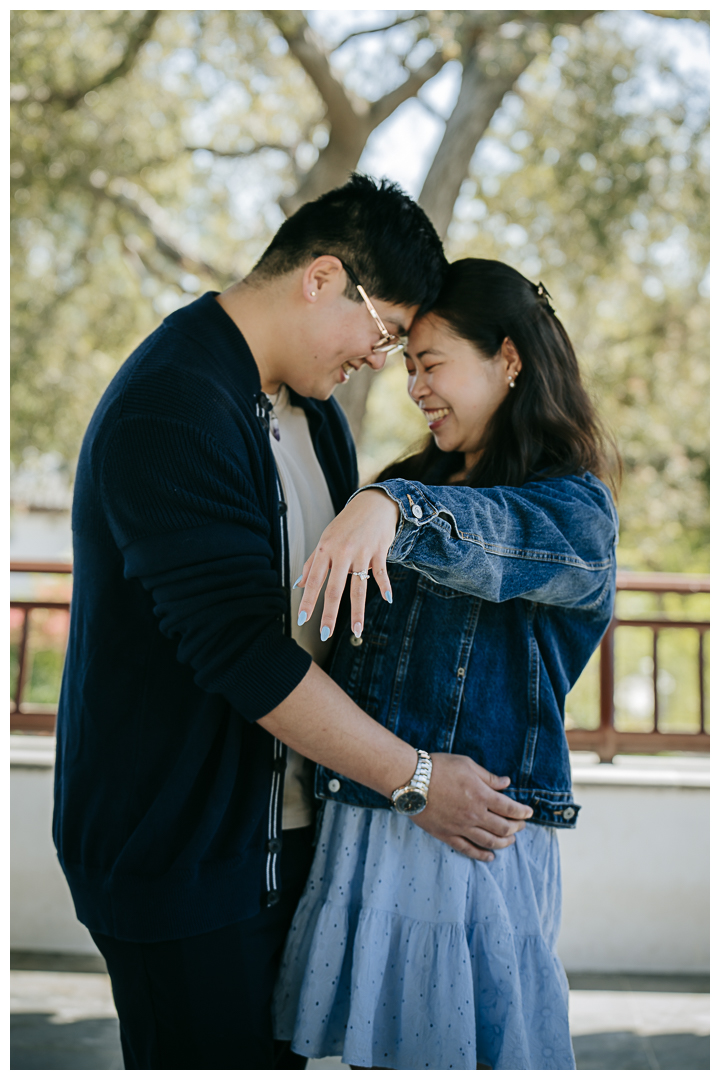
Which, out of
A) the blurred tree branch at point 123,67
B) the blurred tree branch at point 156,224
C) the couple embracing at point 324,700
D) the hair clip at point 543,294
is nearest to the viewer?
the couple embracing at point 324,700

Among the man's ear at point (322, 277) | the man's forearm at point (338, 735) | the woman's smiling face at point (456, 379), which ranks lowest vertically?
the man's forearm at point (338, 735)

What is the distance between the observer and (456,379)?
1577 millimetres

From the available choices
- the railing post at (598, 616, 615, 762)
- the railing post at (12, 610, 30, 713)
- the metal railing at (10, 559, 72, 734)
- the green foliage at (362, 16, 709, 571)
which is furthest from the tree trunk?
the railing post at (12, 610, 30, 713)

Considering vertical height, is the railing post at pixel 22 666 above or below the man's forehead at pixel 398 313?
below

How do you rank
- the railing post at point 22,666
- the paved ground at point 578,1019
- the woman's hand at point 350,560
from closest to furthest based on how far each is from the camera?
the woman's hand at point 350,560 → the paved ground at point 578,1019 → the railing post at point 22,666

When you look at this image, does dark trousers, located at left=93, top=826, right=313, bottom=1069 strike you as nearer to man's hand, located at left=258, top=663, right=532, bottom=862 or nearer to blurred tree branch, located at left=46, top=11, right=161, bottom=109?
man's hand, located at left=258, top=663, right=532, bottom=862

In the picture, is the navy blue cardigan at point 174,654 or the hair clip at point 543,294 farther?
the hair clip at point 543,294

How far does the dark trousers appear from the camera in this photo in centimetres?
136

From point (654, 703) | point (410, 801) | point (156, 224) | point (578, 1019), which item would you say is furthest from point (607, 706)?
point (156, 224)

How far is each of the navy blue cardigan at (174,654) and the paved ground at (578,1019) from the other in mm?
1628

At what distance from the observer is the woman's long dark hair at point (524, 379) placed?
5.01ft

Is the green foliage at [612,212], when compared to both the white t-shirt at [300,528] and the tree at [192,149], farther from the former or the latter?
the white t-shirt at [300,528]

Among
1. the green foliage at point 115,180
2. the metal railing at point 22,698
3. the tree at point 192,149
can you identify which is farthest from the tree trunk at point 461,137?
the metal railing at point 22,698

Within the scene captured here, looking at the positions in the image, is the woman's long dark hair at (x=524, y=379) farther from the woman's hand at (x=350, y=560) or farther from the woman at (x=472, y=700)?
the woman's hand at (x=350, y=560)
